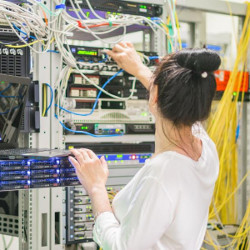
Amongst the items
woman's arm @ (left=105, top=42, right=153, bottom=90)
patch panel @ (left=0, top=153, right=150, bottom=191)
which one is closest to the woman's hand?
woman's arm @ (left=105, top=42, right=153, bottom=90)

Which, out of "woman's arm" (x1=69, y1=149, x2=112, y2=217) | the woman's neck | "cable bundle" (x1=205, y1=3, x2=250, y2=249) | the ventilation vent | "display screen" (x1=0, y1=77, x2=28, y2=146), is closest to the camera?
the woman's neck

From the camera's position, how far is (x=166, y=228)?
4.23ft

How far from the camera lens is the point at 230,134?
10.3 feet

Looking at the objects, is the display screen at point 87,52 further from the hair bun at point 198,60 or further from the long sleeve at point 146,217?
the long sleeve at point 146,217

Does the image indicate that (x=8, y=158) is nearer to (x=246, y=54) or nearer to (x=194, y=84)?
(x=194, y=84)

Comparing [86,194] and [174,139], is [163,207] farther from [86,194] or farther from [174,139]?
[86,194]

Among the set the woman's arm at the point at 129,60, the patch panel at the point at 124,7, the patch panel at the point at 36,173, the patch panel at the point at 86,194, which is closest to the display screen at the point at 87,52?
the woman's arm at the point at 129,60

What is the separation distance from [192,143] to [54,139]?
0.86 metres

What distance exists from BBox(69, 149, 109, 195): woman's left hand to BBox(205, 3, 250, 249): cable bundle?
155 centimetres

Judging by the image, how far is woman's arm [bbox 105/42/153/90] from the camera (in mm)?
2138

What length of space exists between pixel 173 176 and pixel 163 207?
0.09m

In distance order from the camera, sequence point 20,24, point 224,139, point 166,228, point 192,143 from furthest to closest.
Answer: point 224,139
point 20,24
point 192,143
point 166,228

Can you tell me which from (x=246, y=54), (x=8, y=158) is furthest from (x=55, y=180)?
(x=246, y=54)

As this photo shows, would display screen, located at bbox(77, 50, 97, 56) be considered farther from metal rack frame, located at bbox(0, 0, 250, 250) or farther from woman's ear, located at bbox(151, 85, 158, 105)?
woman's ear, located at bbox(151, 85, 158, 105)
